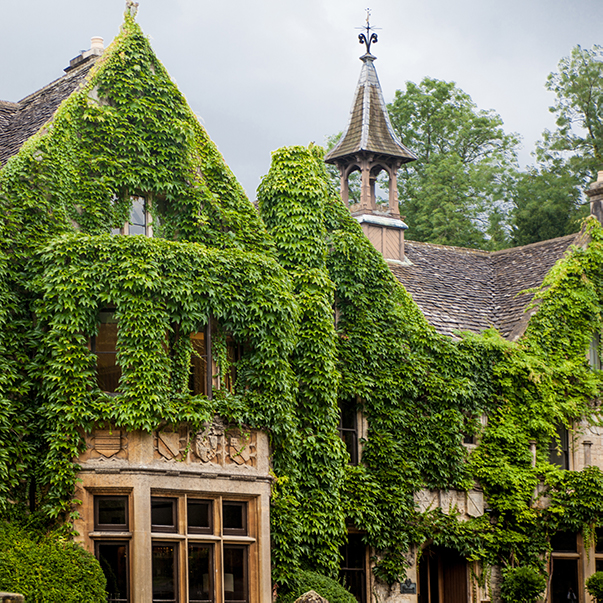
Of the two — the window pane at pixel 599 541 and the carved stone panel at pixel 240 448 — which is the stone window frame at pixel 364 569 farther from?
the window pane at pixel 599 541

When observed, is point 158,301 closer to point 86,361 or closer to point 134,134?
point 86,361

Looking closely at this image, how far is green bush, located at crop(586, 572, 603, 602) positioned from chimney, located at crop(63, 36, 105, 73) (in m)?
16.2

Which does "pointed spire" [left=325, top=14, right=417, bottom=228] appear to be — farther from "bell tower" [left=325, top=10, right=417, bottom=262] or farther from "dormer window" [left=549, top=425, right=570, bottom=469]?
"dormer window" [left=549, top=425, right=570, bottom=469]

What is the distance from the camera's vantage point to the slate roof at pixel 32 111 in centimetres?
2117

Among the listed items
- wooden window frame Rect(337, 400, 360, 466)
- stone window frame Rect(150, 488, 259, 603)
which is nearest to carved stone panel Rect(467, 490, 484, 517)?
wooden window frame Rect(337, 400, 360, 466)

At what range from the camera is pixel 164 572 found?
17797mm

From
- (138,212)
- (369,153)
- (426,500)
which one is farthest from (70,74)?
(426,500)

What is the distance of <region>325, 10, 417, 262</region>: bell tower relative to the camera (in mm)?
29047

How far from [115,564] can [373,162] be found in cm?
1544

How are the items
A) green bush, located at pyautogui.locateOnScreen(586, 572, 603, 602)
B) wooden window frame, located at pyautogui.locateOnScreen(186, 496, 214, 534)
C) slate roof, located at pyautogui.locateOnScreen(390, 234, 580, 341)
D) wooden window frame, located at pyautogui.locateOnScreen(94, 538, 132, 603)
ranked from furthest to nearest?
slate roof, located at pyautogui.locateOnScreen(390, 234, 580, 341)
green bush, located at pyautogui.locateOnScreen(586, 572, 603, 602)
wooden window frame, located at pyautogui.locateOnScreen(186, 496, 214, 534)
wooden window frame, located at pyautogui.locateOnScreen(94, 538, 132, 603)

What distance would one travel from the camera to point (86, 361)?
17516mm

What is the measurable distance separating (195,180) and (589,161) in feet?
99.0

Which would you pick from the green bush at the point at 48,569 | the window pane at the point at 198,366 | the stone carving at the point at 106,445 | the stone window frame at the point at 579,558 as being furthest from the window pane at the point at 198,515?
the stone window frame at the point at 579,558

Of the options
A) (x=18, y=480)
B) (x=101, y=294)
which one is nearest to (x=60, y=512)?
(x=18, y=480)
